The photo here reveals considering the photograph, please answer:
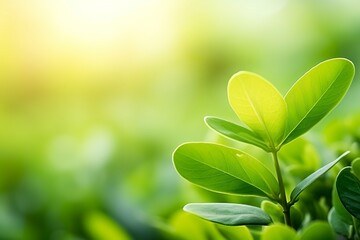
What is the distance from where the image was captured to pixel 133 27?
276cm

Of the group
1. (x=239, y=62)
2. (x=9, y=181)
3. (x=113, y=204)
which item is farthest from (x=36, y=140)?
(x=239, y=62)

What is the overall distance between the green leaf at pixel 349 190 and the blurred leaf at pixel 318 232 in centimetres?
2

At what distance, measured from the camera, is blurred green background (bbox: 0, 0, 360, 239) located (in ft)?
3.87

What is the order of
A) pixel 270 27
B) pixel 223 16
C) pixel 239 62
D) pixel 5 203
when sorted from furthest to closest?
pixel 223 16
pixel 270 27
pixel 239 62
pixel 5 203

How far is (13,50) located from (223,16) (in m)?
0.96

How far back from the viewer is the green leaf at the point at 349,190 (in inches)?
20.0

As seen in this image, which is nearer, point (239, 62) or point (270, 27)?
point (239, 62)

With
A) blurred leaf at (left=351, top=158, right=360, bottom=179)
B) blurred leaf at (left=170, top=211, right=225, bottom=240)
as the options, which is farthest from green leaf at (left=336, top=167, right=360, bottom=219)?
blurred leaf at (left=170, top=211, right=225, bottom=240)

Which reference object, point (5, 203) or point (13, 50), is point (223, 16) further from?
point (5, 203)

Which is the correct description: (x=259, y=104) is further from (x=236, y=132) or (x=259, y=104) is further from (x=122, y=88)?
(x=122, y=88)

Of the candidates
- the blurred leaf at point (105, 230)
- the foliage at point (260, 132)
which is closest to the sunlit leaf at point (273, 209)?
the foliage at point (260, 132)

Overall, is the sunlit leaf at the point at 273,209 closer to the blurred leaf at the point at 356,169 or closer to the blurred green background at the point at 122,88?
the blurred leaf at the point at 356,169

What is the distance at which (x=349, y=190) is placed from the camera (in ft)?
1.67

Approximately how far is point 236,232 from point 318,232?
75 millimetres
